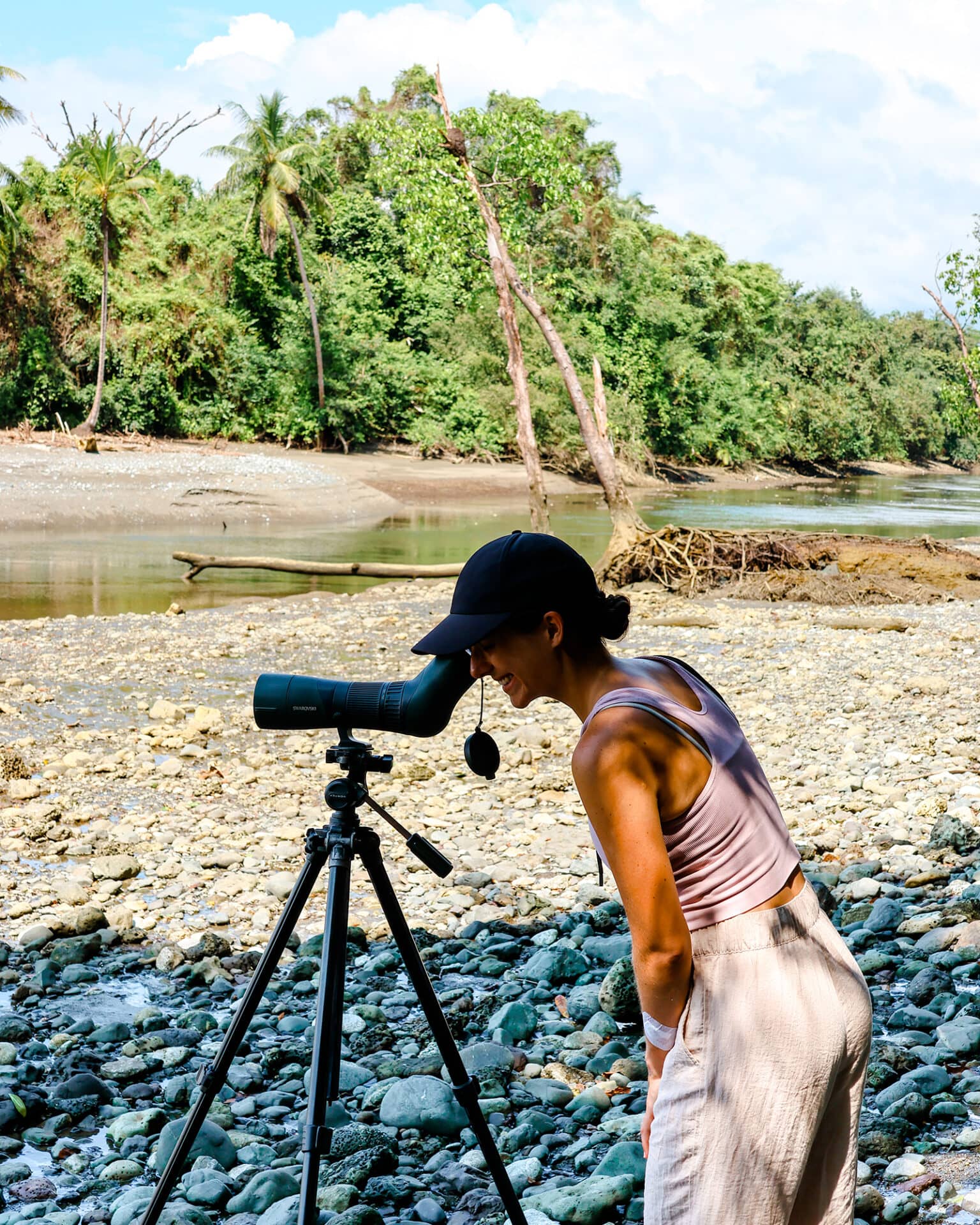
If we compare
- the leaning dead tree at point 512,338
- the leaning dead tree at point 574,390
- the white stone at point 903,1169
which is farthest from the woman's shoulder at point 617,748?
the leaning dead tree at point 512,338

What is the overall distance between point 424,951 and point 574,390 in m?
14.6

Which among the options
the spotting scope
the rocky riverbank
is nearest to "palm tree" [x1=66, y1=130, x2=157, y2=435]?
the rocky riverbank

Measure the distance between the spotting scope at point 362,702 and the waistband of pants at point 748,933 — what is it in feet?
2.30

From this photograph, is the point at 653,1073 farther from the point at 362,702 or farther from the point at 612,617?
the point at 362,702

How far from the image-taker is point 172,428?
36281 mm

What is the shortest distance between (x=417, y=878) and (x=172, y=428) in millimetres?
32970

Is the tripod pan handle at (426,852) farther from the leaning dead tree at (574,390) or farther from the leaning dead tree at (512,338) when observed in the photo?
the leaning dead tree at (512,338)

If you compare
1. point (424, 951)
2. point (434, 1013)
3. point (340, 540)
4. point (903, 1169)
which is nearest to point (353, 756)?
point (434, 1013)

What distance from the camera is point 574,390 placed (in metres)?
18.3

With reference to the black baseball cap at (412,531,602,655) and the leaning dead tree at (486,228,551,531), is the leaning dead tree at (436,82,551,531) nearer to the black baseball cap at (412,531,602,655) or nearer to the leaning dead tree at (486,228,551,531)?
the leaning dead tree at (486,228,551,531)

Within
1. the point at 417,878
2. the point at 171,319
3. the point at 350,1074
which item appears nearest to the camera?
the point at 350,1074

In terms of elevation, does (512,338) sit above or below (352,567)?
above

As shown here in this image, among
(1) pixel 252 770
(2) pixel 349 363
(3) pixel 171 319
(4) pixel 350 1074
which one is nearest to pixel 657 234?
(2) pixel 349 363

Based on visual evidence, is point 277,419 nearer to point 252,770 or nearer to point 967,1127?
point 252,770
